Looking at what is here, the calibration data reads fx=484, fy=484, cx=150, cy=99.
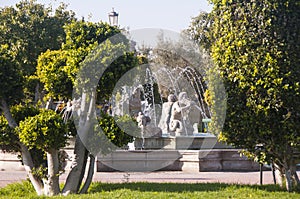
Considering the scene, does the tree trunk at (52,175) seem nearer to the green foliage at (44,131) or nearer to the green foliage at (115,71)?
the green foliage at (44,131)

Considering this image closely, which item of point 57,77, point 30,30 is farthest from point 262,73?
point 30,30

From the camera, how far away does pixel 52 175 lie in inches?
314

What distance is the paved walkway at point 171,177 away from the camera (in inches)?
440

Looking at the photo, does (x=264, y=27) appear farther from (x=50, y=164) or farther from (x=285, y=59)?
(x=50, y=164)

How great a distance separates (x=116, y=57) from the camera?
24.6 ft

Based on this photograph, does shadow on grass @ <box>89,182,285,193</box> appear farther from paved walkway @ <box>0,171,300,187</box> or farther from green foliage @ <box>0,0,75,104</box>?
green foliage @ <box>0,0,75,104</box>

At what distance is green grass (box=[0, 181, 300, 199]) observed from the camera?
774 cm

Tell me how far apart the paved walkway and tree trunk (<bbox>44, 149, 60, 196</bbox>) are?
2896 millimetres

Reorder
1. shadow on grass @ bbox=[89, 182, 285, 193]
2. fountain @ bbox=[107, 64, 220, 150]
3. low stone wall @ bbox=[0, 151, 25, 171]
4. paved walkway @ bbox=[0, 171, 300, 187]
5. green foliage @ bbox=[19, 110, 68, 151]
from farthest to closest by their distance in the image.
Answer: fountain @ bbox=[107, 64, 220, 150] → low stone wall @ bbox=[0, 151, 25, 171] → paved walkway @ bbox=[0, 171, 300, 187] → shadow on grass @ bbox=[89, 182, 285, 193] → green foliage @ bbox=[19, 110, 68, 151]

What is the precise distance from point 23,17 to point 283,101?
2077 centimetres

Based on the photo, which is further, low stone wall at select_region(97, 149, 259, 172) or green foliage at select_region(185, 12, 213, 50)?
green foliage at select_region(185, 12, 213, 50)

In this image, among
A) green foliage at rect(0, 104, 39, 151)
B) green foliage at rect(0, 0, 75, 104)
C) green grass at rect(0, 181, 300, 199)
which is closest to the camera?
green grass at rect(0, 181, 300, 199)

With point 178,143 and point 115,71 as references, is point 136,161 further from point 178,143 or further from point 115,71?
point 115,71

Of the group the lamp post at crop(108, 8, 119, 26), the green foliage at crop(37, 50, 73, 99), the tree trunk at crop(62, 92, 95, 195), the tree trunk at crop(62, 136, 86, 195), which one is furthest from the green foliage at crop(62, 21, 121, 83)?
the lamp post at crop(108, 8, 119, 26)
